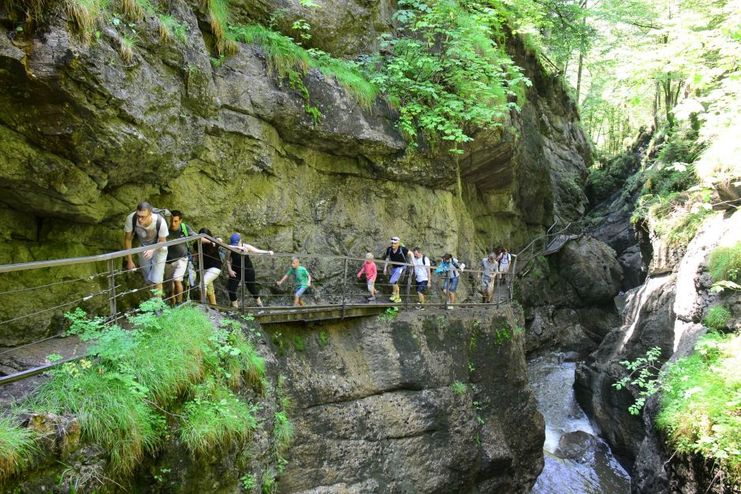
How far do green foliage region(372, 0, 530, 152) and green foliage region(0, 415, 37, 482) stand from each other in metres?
9.71

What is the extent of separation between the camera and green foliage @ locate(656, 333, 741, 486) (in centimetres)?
725

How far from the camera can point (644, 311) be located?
1545cm

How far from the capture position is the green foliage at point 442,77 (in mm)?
11750

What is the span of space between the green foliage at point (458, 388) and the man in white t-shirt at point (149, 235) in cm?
620

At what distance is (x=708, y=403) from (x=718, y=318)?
2.24m

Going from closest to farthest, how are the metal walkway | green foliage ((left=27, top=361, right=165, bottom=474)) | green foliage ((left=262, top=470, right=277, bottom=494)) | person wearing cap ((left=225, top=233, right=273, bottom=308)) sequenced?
green foliage ((left=27, top=361, right=165, bottom=474)) < the metal walkway < green foliage ((left=262, top=470, right=277, bottom=494)) < person wearing cap ((left=225, top=233, right=273, bottom=308))

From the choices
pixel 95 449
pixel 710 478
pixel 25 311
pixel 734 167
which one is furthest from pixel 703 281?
pixel 25 311

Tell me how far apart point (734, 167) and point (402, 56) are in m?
7.96

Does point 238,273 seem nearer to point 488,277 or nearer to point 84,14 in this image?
point 84,14

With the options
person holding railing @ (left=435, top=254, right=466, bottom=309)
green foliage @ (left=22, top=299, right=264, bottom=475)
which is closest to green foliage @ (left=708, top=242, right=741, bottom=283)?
person holding railing @ (left=435, top=254, right=466, bottom=309)

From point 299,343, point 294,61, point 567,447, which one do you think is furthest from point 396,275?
point 567,447

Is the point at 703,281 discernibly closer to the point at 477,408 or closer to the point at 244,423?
the point at 477,408

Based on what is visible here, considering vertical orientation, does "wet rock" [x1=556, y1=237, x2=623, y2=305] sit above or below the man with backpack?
below

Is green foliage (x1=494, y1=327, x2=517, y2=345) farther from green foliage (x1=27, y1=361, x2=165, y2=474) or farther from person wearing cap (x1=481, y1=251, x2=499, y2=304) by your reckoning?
green foliage (x1=27, y1=361, x2=165, y2=474)
